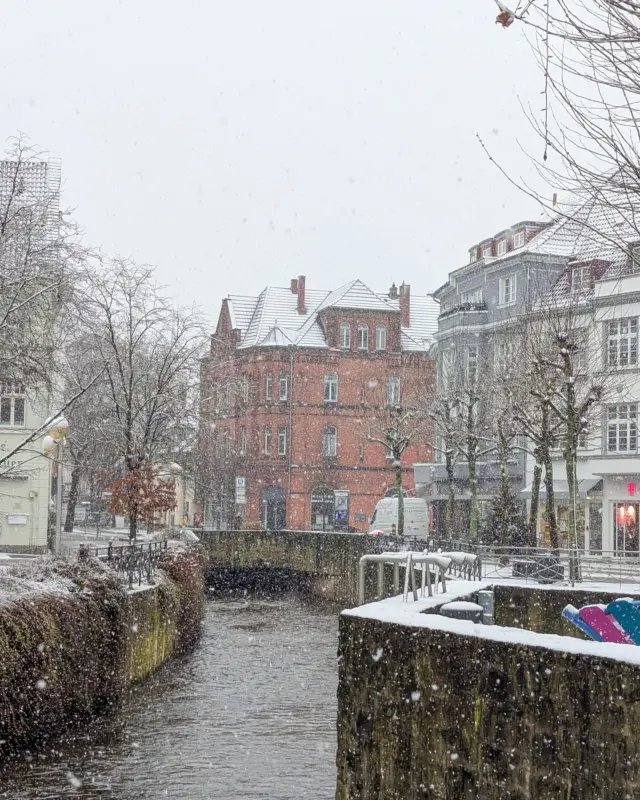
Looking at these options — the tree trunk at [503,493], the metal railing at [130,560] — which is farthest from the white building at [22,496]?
the metal railing at [130,560]

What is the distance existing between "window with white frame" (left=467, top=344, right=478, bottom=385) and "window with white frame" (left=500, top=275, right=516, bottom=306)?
2057mm

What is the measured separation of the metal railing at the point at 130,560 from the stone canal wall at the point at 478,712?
418 inches

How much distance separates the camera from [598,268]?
40500 millimetres

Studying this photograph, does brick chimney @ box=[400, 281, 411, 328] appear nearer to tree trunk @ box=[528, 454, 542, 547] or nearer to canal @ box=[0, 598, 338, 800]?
tree trunk @ box=[528, 454, 542, 547]

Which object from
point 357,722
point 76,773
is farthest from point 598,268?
point 357,722

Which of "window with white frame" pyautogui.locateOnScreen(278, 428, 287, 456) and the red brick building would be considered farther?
"window with white frame" pyautogui.locateOnScreen(278, 428, 287, 456)

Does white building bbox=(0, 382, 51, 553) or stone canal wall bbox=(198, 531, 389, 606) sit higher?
white building bbox=(0, 382, 51, 553)

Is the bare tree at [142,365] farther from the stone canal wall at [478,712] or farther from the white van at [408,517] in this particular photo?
the stone canal wall at [478,712]

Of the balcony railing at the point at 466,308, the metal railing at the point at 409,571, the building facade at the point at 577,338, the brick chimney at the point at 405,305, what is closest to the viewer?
the metal railing at the point at 409,571

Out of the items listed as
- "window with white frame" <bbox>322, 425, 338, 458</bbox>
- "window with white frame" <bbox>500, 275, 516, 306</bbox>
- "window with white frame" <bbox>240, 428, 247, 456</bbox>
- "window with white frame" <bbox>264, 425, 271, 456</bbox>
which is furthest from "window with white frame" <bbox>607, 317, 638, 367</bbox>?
"window with white frame" <bbox>240, 428, 247, 456</bbox>

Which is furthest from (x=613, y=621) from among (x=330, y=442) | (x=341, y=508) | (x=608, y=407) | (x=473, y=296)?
(x=330, y=442)

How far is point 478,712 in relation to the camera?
29.0ft

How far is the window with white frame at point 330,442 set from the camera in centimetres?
6272

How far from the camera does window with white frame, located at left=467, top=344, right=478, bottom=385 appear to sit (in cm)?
4038
